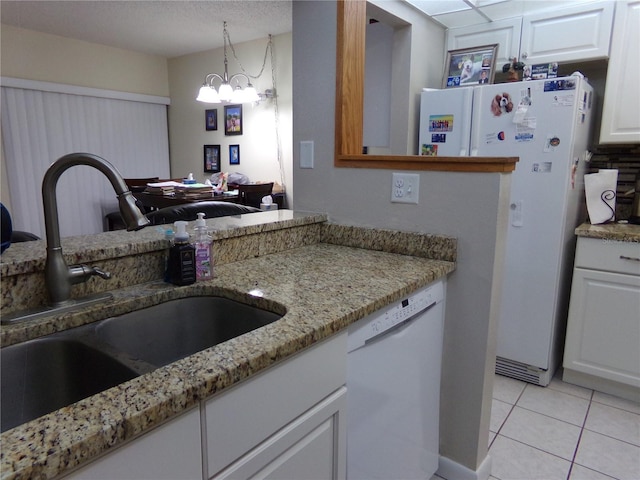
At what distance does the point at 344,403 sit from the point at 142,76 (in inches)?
228

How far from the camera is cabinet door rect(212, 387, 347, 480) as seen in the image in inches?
33.5

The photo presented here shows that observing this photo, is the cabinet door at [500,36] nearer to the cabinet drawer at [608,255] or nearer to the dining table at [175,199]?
the cabinet drawer at [608,255]

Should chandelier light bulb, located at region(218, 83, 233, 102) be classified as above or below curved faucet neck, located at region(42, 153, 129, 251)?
above

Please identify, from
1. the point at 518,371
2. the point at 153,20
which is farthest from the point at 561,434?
the point at 153,20

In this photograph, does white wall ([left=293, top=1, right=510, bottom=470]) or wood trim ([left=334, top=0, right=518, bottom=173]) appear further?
Answer: wood trim ([left=334, top=0, right=518, bottom=173])

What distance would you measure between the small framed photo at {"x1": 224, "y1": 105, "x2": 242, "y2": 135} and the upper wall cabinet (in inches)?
119

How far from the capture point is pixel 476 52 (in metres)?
2.72

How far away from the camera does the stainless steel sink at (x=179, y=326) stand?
110 centimetres

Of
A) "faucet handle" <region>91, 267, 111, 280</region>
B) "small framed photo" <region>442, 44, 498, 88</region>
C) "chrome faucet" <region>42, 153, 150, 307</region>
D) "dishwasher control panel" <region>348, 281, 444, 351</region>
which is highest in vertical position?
"small framed photo" <region>442, 44, 498, 88</region>

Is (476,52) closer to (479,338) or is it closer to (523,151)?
(523,151)

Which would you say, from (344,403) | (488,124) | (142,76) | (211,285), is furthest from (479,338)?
(142,76)

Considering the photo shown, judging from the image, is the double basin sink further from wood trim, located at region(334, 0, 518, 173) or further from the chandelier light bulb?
the chandelier light bulb

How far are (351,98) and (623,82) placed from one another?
1.58m

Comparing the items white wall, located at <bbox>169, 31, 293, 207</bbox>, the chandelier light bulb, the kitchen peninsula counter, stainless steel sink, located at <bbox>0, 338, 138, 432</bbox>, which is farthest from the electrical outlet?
white wall, located at <bbox>169, 31, 293, 207</bbox>
